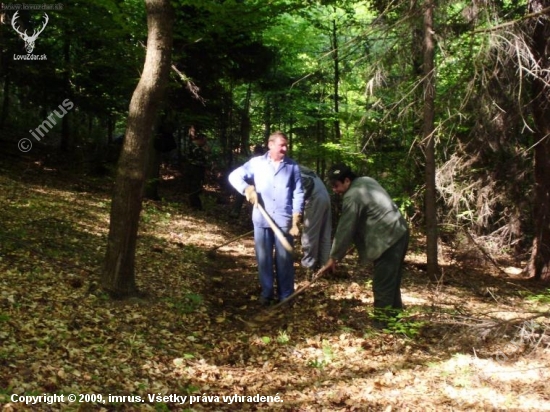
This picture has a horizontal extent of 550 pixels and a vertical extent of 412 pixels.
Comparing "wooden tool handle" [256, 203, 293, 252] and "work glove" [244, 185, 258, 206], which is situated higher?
"work glove" [244, 185, 258, 206]

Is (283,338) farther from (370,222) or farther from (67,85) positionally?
(67,85)

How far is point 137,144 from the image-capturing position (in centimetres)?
529

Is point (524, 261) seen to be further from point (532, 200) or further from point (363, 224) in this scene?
point (363, 224)

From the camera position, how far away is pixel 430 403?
13.4 ft

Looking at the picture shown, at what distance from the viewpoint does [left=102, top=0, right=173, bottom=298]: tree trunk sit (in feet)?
17.2

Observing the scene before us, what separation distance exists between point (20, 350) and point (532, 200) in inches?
409

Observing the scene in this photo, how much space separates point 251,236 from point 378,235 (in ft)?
21.9

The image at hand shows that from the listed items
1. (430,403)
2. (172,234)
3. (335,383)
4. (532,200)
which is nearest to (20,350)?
(335,383)

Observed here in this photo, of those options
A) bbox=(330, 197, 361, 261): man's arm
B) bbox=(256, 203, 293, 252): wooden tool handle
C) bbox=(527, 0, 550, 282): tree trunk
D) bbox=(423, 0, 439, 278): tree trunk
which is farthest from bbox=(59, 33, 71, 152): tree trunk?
bbox=(527, 0, 550, 282): tree trunk

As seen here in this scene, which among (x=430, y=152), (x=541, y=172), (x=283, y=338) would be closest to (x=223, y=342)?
(x=283, y=338)

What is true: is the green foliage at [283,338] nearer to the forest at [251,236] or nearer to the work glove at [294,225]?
the forest at [251,236]

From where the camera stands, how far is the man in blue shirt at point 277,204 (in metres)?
6.17

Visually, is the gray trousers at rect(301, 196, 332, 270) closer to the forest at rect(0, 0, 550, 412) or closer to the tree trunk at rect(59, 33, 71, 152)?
the forest at rect(0, 0, 550, 412)

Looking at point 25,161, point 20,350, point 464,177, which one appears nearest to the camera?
point 20,350
